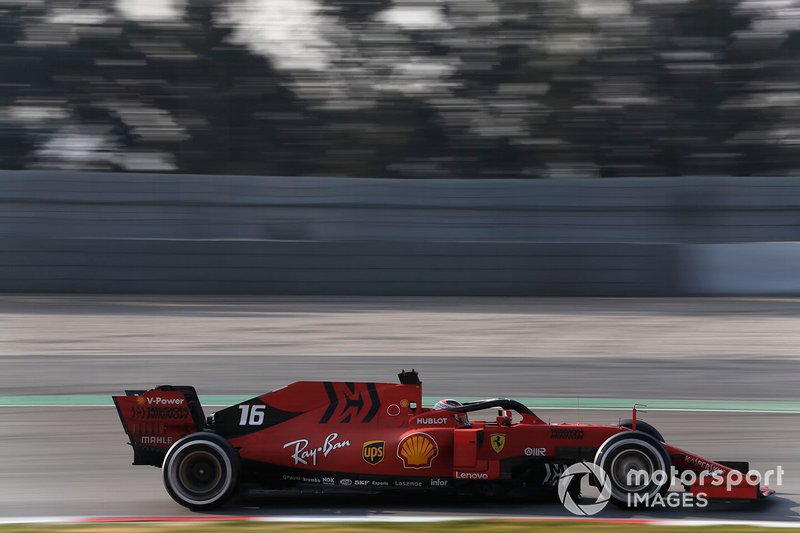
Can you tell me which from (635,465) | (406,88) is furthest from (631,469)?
(406,88)

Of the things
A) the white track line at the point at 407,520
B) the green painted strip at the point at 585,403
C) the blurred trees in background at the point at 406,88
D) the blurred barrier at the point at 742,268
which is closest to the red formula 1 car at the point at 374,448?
Answer: the white track line at the point at 407,520

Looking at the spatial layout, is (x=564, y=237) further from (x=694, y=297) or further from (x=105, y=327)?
(x=105, y=327)

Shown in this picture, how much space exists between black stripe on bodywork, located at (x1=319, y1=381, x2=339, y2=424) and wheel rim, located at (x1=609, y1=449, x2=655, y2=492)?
125 centimetres

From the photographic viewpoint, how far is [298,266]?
A: 15.2m

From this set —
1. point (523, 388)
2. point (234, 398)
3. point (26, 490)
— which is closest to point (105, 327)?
point (234, 398)

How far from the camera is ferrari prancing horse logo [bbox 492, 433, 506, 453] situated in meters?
4.34

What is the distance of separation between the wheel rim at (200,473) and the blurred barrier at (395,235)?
420 inches

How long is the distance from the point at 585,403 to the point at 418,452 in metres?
3.55

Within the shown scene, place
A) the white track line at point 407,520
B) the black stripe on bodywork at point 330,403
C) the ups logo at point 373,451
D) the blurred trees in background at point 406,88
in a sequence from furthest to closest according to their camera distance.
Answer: the blurred trees in background at point 406,88, the black stripe on bodywork at point 330,403, the ups logo at point 373,451, the white track line at point 407,520

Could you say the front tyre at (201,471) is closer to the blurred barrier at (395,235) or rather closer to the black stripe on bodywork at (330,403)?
the black stripe on bodywork at (330,403)

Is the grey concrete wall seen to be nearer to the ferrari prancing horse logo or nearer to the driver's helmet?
the driver's helmet

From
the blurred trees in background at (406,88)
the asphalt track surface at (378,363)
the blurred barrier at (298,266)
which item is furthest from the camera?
the blurred trees in background at (406,88)

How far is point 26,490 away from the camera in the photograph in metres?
5.10

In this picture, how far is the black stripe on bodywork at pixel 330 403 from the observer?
449 centimetres
